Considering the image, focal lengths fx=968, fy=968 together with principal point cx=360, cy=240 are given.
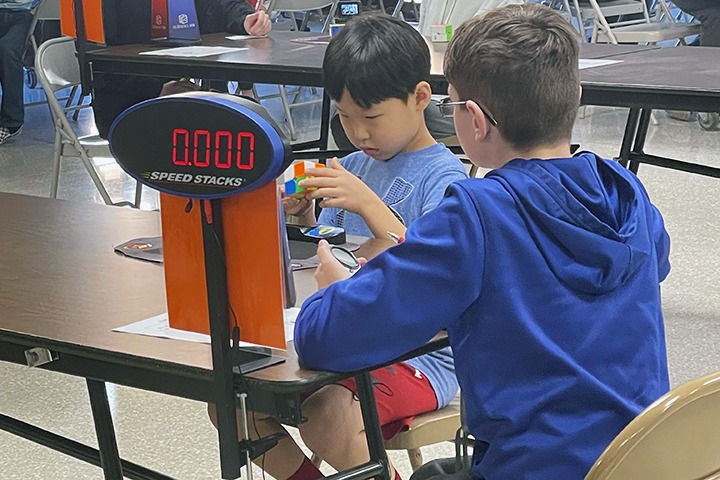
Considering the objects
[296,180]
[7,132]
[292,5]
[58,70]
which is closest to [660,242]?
[296,180]

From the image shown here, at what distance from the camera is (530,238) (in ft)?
3.14

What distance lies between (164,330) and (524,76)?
470mm

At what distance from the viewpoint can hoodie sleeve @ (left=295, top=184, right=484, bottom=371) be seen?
3.04 feet

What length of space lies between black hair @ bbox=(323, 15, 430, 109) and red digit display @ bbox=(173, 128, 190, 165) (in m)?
0.78

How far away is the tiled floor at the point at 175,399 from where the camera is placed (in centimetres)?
201

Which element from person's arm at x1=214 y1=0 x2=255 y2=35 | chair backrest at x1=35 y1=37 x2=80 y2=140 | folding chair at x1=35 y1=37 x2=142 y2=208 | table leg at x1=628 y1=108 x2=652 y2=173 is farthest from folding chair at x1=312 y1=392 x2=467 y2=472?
person's arm at x1=214 y1=0 x2=255 y2=35

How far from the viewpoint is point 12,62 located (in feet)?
17.5

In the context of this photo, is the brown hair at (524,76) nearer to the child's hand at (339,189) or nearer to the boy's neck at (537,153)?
the boy's neck at (537,153)

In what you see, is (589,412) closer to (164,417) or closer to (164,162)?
(164,162)

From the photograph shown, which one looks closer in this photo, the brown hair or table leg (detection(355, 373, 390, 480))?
the brown hair

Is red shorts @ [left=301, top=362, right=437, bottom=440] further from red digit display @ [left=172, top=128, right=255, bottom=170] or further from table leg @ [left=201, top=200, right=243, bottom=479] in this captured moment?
red digit display @ [left=172, top=128, right=255, bottom=170]

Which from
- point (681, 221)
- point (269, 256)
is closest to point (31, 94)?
point (681, 221)

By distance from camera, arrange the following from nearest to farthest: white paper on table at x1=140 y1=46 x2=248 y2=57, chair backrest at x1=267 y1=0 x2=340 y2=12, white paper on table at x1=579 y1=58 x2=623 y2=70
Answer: white paper on table at x1=579 y1=58 x2=623 y2=70, white paper on table at x1=140 y1=46 x2=248 y2=57, chair backrest at x1=267 y1=0 x2=340 y2=12

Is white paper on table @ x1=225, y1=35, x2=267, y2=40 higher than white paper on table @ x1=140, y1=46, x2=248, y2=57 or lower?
lower
